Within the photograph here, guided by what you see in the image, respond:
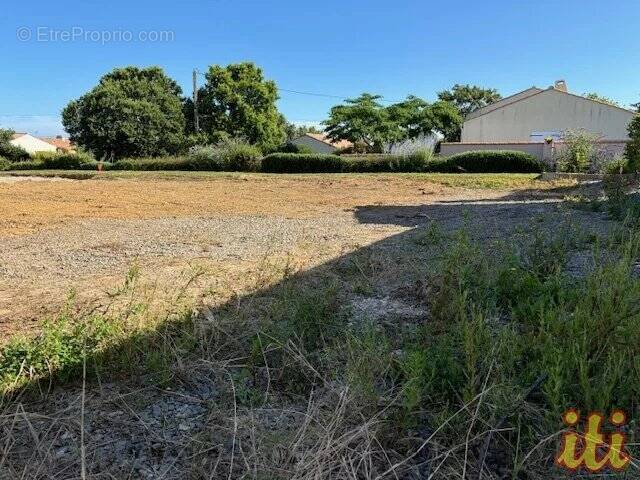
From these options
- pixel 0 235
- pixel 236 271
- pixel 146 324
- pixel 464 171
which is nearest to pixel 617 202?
pixel 236 271

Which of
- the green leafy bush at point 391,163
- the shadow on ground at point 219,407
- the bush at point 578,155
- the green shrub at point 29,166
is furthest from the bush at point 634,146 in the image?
the green shrub at point 29,166

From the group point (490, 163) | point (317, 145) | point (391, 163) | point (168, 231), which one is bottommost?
point (168, 231)

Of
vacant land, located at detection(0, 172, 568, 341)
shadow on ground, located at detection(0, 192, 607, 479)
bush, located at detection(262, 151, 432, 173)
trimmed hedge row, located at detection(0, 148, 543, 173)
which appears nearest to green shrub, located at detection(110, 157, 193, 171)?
trimmed hedge row, located at detection(0, 148, 543, 173)

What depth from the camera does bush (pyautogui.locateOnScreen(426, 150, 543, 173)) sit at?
19578mm

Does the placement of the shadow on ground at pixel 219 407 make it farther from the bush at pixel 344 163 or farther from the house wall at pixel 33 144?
the house wall at pixel 33 144

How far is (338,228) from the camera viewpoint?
23.1 feet

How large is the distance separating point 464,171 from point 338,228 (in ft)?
47.6

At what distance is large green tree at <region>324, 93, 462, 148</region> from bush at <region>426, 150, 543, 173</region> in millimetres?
16571

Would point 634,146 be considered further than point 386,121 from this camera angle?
No

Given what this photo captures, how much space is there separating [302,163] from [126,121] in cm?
1924

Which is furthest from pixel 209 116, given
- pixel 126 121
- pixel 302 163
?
pixel 302 163

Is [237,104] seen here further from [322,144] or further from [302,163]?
[302,163]

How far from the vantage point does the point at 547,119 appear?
31.9 metres

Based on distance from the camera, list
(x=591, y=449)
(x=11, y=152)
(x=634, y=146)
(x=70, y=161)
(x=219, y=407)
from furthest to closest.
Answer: (x=11, y=152) < (x=70, y=161) < (x=634, y=146) < (x=219, y=407) < (x=591, y=449)
